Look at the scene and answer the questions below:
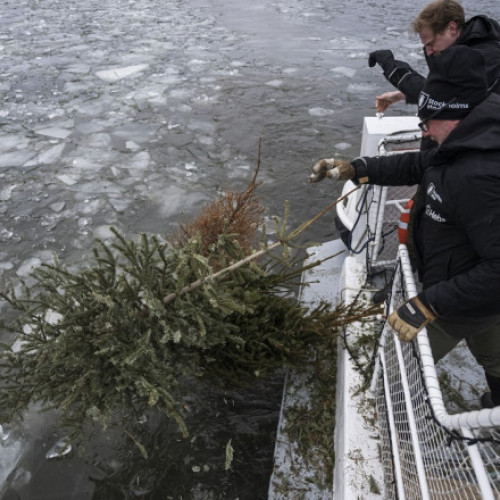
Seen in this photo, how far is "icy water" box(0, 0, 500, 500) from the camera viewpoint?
3.40 m

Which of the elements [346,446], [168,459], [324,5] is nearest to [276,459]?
[346,446]

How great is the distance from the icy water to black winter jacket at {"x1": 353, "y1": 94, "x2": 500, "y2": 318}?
2.05m

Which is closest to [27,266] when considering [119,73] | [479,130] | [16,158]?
[16,158]

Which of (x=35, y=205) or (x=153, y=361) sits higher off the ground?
(x=153, y=361)

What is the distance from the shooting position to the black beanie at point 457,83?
2.13 metres

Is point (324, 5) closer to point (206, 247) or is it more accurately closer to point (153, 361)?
point (206, 247)

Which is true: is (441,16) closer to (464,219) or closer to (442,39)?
(442,39)

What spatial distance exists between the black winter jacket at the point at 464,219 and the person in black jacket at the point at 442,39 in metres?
0.93

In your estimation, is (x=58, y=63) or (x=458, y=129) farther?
(x=58, y=63)

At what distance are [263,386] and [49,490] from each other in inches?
71.0

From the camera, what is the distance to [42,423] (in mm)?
3627

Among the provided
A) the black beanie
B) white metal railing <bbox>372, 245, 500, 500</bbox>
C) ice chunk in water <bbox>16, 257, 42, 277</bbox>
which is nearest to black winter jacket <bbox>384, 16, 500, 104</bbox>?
the black beanie

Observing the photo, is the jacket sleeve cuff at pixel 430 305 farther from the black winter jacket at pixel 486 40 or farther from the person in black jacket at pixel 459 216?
the black winter jacket at pixel 486 40

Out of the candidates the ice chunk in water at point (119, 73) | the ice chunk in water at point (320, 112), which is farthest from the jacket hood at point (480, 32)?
the ice chunk in water at point (119, 73)
